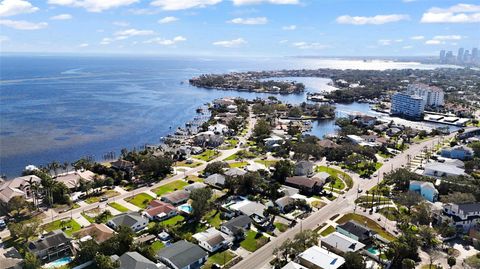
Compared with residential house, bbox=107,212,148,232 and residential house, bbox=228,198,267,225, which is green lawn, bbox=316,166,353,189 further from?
residential house, bbox=107,212,148,232

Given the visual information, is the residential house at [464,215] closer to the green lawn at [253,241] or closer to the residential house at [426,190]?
the residential house at [426,190]

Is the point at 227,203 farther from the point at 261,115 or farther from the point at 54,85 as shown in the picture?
the point at 54,85

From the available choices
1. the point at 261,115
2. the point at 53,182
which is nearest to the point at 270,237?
the point at 53,182

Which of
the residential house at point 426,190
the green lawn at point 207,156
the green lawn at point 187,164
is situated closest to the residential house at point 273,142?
the green lawn at point 207,156

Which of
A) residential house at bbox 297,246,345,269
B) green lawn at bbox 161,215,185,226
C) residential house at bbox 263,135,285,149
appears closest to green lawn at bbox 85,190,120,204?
green lawn at bbox 161,215,185,226

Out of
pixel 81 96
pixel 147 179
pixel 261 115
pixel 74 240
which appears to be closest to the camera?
pixel 74 240

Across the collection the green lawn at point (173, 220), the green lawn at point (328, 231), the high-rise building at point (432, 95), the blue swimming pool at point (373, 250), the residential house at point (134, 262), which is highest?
the high-rise building at point (432, 95)
